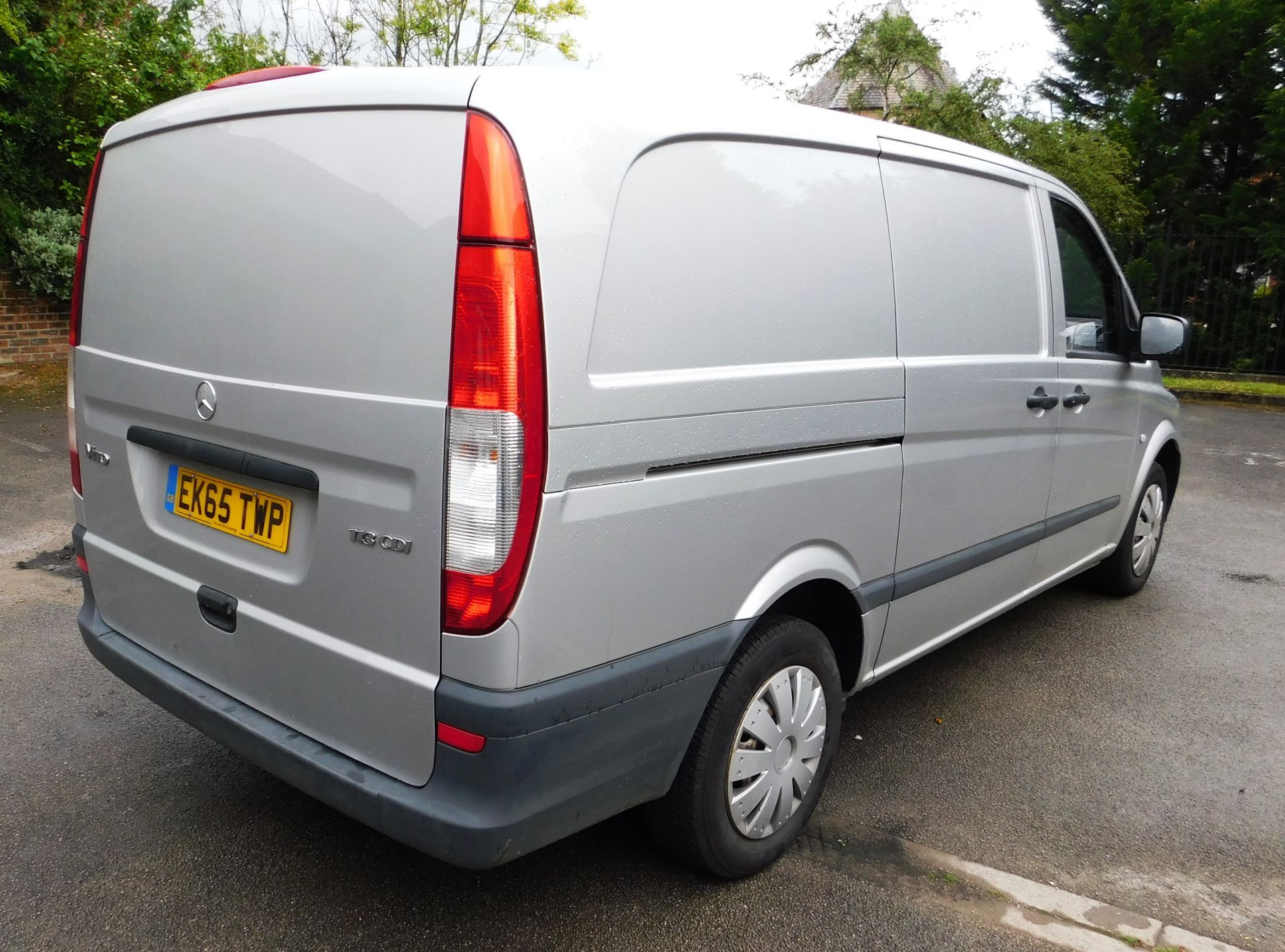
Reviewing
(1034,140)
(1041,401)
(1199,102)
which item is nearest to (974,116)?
(1034,140)

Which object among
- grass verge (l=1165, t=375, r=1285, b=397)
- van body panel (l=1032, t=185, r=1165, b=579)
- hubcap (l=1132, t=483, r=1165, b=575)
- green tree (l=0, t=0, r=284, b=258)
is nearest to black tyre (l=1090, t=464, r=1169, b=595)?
hubcap (l=1132, t=483, r=1165, b=575)

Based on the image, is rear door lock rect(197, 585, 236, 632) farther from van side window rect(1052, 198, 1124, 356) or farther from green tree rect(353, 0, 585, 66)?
green tree rect(353, 0, 585, 66)

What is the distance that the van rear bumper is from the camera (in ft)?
6.23

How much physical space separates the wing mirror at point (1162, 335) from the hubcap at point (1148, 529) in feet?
2.94

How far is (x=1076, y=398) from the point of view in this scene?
3783 millimetres

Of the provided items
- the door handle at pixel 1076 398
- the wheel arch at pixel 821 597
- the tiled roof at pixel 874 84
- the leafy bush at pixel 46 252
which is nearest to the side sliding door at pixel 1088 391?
the door handle at pixel 1076 398

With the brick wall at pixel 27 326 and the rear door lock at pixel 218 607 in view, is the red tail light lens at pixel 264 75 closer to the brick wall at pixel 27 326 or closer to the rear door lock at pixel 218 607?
the rear door lock at pixel 218 607

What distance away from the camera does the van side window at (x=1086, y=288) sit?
381 cm

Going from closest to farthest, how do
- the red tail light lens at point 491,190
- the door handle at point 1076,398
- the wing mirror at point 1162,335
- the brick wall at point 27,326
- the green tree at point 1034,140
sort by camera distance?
the red tail light lens at point 491,190 < the door handle at point 1076,398 < the wing mirror at point 1162,335 < the brick wall at point 27,326 < the green tree at point 1034,140

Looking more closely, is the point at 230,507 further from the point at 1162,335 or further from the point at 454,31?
the point at 454,31

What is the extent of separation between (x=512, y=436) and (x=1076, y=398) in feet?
8.99

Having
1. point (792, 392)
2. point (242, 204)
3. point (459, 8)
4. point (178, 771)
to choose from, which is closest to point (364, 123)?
point (242, 204)

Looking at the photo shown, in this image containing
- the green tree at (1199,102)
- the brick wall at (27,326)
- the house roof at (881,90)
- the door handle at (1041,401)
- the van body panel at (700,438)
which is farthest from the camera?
the house roof at (881,90)

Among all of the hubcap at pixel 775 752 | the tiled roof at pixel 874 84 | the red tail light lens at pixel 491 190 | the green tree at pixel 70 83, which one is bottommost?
the hubcap at pixel 775 752
